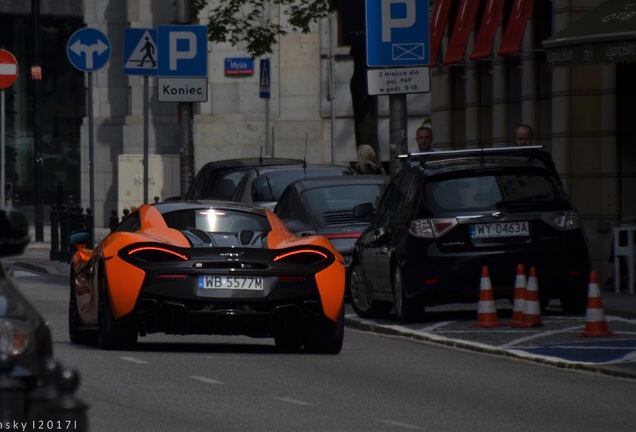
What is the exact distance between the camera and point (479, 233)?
1748cm

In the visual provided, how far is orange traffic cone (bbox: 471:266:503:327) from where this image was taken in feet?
55.6

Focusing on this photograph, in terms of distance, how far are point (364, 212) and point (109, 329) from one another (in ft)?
19.1

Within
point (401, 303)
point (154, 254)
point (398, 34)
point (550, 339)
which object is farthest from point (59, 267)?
point (154, 254)

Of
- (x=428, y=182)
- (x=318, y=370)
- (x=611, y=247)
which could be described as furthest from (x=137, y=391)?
(x=611, y=247)

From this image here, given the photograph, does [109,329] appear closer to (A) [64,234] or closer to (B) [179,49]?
(B) [179,49]

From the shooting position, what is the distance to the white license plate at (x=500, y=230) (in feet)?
57.3

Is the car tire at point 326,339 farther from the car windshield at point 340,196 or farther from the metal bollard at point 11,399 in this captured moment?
the metal bollard at point 11,399

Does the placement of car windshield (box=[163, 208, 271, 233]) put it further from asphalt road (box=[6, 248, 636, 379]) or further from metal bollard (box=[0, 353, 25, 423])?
metal bollard (box=[0, 353, 25, 423])

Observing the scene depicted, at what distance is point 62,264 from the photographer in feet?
101

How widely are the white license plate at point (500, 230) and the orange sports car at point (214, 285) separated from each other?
2975mm

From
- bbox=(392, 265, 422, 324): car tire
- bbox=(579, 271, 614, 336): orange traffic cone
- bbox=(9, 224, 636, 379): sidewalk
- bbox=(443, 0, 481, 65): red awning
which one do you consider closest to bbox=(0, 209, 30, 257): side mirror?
bbox=(9, 224, 636, 379): sidewalk

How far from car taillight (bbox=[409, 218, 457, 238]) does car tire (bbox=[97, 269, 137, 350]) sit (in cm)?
364

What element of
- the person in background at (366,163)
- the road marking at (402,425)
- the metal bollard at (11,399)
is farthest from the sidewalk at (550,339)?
the metal bollard at (11,399)

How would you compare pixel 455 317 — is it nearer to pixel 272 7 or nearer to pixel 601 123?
pixel 601 123
